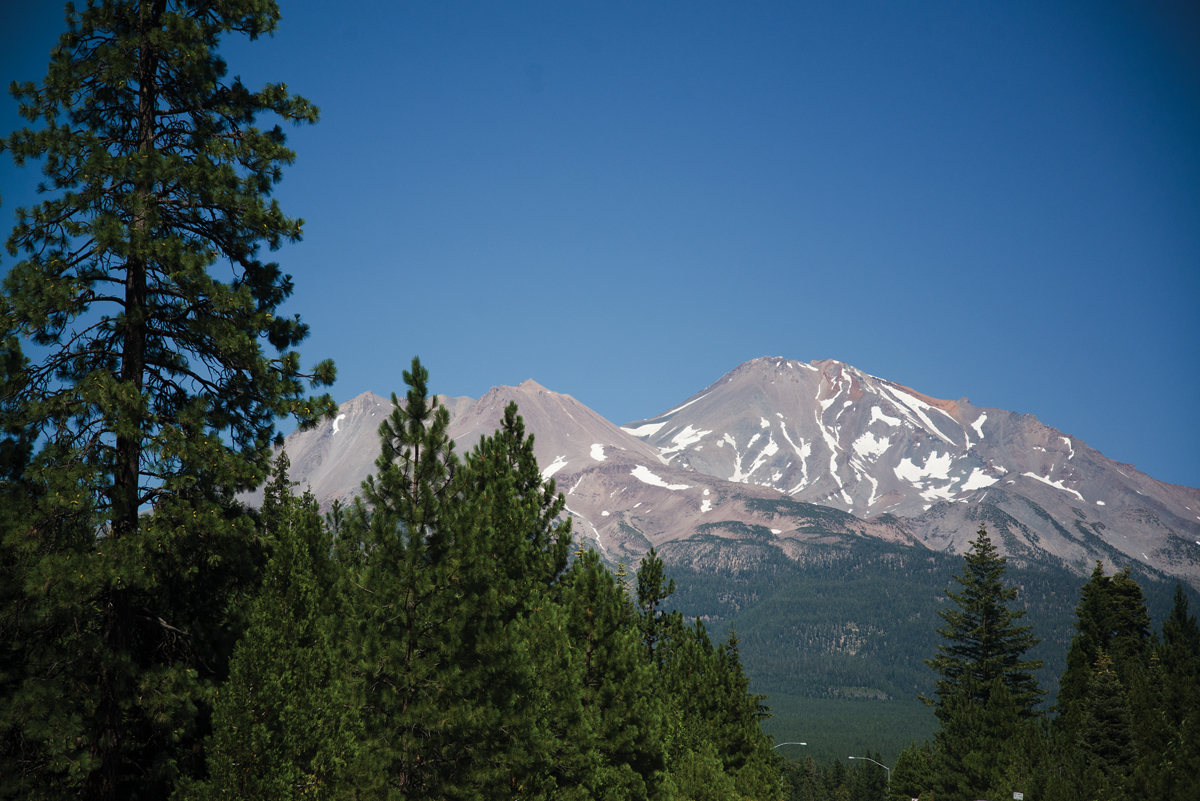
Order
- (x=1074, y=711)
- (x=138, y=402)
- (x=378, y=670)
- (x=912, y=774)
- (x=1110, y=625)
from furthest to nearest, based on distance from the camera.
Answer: (x=912, y=774) → (x=1110, y=625) → (x=1074, y=711) → (x=378, y=670) → (x=138, y=402)

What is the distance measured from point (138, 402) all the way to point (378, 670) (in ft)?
23.0

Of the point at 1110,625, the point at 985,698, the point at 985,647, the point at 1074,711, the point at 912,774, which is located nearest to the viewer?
the point at 1074,711

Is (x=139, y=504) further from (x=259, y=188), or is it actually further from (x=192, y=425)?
(x=259, y=188)

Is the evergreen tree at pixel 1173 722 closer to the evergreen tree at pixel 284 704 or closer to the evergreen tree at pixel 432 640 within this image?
the evergreen tree at pixel 432 640

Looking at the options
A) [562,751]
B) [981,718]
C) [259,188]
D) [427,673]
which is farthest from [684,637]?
[259,188]

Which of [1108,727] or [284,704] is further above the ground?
[284,704]

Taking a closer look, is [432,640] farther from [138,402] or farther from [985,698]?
[985,698]

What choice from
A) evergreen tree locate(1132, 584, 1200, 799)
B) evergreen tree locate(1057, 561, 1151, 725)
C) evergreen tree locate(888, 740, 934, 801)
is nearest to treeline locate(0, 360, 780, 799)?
evergreen tree locate(1132, 584, 1200, 799)

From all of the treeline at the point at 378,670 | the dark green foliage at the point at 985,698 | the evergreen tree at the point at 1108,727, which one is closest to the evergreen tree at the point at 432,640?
the treeline at the point at 378,670

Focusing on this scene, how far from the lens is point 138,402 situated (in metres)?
12.8

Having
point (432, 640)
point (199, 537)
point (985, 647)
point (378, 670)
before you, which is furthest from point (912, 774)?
point (199, 537)

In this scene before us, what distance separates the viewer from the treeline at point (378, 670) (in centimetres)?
1286

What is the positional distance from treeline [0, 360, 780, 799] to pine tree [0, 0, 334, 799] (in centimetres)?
8

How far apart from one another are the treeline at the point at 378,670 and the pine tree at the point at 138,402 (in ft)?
0.28
